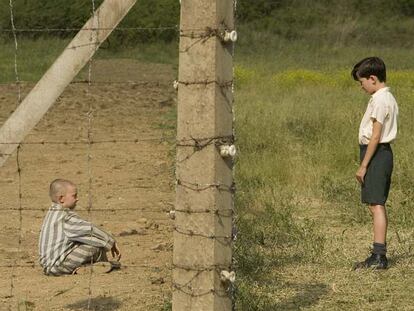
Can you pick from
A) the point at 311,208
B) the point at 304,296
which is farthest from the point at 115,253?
the point at 311,208

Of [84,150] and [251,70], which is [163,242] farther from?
[251,70]

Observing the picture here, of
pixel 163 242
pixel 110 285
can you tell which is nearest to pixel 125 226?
pixel 163 242

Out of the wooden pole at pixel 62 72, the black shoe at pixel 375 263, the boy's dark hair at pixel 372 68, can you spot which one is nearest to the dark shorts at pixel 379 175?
the black shoe at pixel 375 263

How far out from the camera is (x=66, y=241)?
717cm

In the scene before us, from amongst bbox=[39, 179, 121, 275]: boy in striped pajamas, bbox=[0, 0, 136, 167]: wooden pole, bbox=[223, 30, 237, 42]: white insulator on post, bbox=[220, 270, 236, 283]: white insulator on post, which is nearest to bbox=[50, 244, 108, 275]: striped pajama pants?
bbox=[39, 179, 121, 275]: boy in striped pajamas

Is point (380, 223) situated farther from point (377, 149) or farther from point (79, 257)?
point (79, 257)

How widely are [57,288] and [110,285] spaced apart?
30 cm

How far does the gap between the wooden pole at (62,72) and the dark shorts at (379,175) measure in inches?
87.7

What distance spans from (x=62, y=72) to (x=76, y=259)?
1678 millimetres

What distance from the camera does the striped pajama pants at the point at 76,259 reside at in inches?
285

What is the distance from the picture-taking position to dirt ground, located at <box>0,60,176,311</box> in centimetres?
679

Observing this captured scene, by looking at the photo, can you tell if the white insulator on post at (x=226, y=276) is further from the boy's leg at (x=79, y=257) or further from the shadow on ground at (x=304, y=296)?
the boy's leg at (x=79, y=257)

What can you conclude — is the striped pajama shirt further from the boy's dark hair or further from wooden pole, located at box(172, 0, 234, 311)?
the boy's dark hair

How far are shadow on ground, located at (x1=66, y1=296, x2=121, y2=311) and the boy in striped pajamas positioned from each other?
64 centimetres
